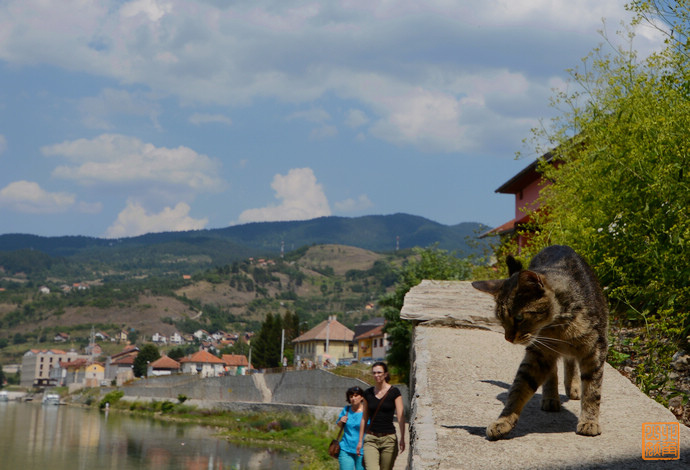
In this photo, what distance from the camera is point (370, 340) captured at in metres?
71.4

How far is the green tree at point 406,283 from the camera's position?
28.4 metres

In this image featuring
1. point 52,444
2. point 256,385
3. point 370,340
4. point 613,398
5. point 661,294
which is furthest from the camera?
point 370,340

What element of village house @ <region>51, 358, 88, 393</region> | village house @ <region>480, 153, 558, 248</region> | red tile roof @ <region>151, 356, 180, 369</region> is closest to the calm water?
village house @ <region>480, 153, 558, 248</region>

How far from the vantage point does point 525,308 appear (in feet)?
12.4

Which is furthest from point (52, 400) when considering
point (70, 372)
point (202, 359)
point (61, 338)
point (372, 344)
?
point (61, 338)

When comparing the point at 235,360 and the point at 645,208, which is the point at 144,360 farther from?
the point at 645,208

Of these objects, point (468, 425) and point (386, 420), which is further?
point (386, 420)

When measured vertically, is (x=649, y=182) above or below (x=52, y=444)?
above

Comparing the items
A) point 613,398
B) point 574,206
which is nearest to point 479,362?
point 613,398

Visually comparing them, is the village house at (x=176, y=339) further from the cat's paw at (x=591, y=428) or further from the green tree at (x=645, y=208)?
the cat's paw at (x=591, y=428)

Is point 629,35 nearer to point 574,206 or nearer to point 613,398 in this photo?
point 574,206

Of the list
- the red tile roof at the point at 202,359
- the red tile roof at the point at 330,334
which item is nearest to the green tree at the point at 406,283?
the red tile roof at the point at 330,334

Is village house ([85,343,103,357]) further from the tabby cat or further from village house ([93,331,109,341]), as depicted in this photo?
the tabby cat

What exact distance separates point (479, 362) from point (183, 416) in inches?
1915
